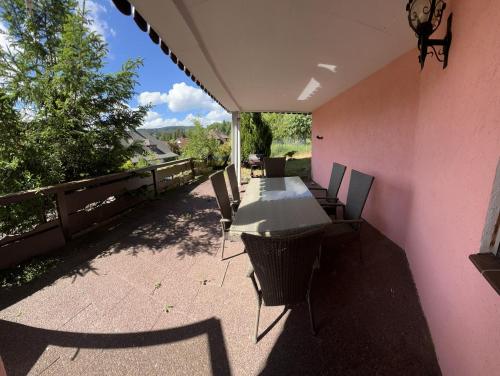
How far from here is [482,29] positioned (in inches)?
45.1

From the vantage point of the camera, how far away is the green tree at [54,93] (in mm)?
3182

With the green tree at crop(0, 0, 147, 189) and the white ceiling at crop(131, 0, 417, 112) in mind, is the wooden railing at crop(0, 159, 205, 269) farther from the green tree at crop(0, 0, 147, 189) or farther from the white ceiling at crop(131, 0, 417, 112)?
the white ceiling at crop(131, 0, 417, 112)

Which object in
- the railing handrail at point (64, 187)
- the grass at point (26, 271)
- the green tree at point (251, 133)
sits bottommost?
the grass at point (26, 271)

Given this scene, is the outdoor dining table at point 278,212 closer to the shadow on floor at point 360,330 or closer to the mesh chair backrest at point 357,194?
the mesh chair backrest at point 357,194

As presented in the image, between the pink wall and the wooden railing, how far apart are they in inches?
164

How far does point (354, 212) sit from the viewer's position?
8.63 ft

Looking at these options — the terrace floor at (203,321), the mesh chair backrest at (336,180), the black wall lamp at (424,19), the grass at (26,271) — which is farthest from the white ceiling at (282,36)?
the grass at (26,271)

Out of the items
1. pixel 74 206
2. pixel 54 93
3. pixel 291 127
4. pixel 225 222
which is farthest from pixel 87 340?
pixel 291 127

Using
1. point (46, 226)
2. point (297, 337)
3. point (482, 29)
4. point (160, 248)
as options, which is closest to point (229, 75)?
point (160, 248)

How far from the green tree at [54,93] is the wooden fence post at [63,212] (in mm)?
311

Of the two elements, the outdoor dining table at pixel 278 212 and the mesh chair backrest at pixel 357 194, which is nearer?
the outdoor dining table at pixel 278 212

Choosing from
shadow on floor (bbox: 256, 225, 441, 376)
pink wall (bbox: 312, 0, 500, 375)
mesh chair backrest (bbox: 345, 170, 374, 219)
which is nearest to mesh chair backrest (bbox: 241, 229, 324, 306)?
shadow on floor (bbox: 256, 225, 441, 376)

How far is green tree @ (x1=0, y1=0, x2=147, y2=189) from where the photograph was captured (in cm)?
318

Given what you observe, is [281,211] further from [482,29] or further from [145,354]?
[482,29]
